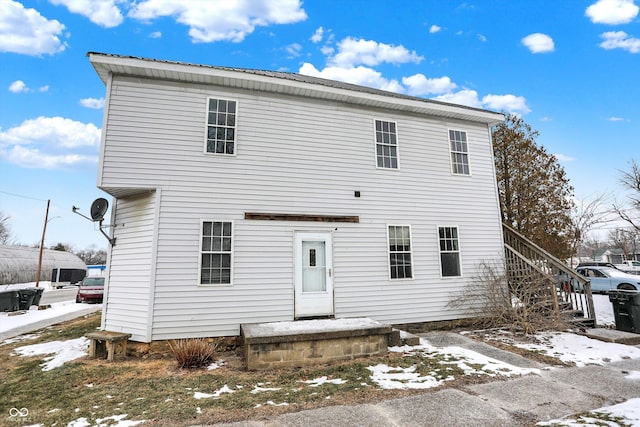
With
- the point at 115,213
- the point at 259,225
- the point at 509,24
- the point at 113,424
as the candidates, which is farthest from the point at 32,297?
the point at 509,24

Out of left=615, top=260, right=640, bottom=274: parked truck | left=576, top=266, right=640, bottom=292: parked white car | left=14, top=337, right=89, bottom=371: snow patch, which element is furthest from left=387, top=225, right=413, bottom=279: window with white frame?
left=615, top=260, right=640, bottom=274: parked truck

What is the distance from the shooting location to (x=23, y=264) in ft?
96.7

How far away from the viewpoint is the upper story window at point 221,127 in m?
7.44

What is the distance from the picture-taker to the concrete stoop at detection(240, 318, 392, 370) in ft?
18.3

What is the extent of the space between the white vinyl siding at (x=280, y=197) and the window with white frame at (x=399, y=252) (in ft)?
0.59

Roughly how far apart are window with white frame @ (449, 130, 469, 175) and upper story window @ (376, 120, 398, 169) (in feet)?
6.61

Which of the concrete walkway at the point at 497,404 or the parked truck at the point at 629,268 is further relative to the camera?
the parked truck at the point at 629,268

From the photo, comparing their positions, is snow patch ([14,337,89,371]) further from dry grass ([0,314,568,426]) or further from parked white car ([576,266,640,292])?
parked white car ([576,266,640,292])

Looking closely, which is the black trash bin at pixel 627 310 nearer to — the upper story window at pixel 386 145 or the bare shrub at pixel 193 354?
the upper story window at pixel 386 145

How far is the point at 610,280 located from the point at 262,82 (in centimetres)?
1842

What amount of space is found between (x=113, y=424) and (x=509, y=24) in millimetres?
16488

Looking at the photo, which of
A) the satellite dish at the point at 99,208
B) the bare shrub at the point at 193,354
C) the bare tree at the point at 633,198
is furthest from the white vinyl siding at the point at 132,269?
the bare tree at the point at 633,198

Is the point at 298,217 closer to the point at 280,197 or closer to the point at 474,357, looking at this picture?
the point at 280,197

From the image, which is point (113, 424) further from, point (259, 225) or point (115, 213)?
point (115, 213)
